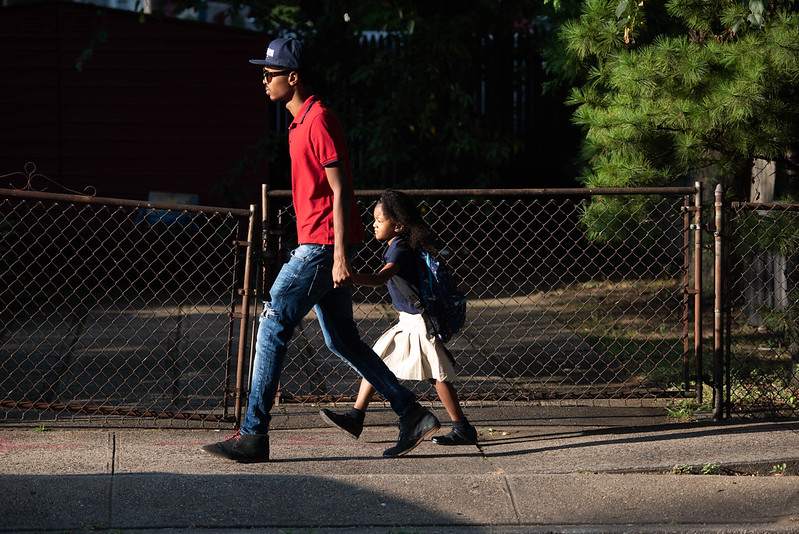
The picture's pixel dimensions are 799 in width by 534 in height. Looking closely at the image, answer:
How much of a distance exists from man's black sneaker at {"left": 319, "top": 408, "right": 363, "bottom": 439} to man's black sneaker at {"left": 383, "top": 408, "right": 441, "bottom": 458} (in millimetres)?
243

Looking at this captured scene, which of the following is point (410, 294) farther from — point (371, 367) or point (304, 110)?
point (304, 110)

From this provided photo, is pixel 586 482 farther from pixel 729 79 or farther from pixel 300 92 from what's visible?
pixel 729 79

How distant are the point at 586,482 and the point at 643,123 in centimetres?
240

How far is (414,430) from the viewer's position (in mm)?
4617

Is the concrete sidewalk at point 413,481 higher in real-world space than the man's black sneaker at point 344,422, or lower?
lower

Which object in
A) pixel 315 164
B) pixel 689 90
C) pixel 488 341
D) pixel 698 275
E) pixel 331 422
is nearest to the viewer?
pixel 315 164

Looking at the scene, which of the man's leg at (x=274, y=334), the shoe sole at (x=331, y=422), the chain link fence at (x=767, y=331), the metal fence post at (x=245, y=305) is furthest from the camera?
→ the chain link fence at (x=767, y=331)

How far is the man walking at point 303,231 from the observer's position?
4289mm

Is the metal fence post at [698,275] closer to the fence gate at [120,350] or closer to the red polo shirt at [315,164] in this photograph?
the red polo shirt at [315,164]

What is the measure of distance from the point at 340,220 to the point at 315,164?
302 mm

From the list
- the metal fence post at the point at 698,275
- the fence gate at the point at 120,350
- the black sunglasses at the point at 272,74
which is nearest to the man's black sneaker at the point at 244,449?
the fence gate at the point at 120,350

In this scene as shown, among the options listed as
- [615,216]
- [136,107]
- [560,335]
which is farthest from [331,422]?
[136,107]

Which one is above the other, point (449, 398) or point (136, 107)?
point (136, 107)

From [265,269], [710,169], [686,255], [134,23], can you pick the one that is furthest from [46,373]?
[134,23]
